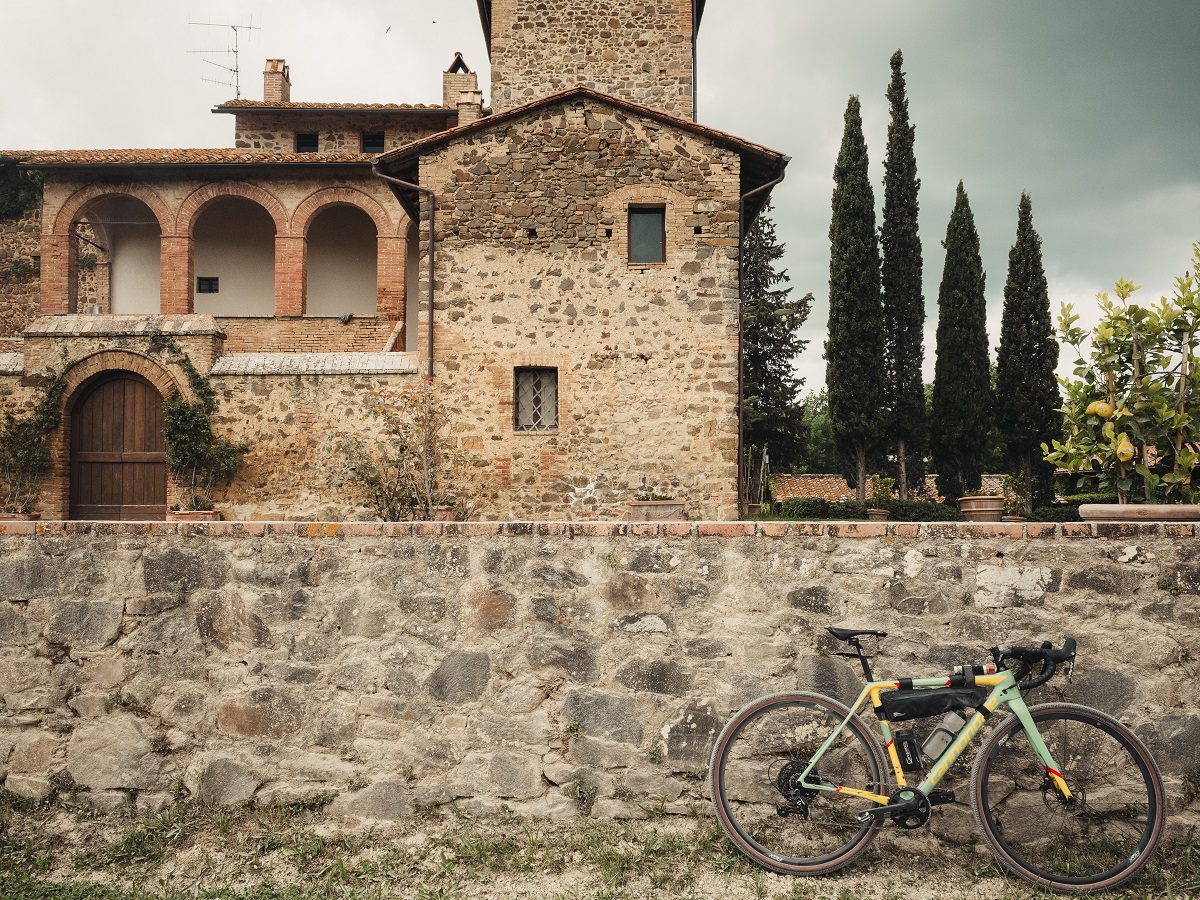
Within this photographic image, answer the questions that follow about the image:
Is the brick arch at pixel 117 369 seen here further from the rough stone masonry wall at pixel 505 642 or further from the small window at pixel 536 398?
the rough stone masonry wall at pixel 505 642

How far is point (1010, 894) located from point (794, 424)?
23917mm

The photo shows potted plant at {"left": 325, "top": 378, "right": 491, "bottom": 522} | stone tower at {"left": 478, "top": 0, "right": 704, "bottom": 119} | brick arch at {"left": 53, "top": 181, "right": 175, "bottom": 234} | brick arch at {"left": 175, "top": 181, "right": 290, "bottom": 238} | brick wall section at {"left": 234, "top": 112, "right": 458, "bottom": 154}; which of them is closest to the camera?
potted plant at {"left": 325, "top": 378, "right": 491, "bottom": 522}

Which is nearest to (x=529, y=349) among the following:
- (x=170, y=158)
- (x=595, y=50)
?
(x=595, y=50)

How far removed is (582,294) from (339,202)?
24.0 feet

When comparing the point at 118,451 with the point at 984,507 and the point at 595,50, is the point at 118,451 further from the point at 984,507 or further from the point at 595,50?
the point at 984,507

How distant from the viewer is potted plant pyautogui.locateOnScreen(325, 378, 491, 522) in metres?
8.72

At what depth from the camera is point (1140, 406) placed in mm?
3879

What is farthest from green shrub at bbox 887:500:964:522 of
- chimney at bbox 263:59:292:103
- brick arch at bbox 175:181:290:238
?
chimney at bbox 263:59:292:103

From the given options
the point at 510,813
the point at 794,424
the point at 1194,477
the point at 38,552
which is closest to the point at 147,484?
the point at 38,552

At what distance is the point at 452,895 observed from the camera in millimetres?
3047

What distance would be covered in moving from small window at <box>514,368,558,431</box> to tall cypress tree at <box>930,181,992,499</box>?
537 inches

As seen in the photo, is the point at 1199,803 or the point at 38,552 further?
the point at 38,552

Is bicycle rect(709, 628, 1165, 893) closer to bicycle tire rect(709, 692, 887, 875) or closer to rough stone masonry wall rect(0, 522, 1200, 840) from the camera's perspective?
bicycle tire rect(709, 692, 887, 875)

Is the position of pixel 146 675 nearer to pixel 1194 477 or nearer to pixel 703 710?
pixel 703 710
